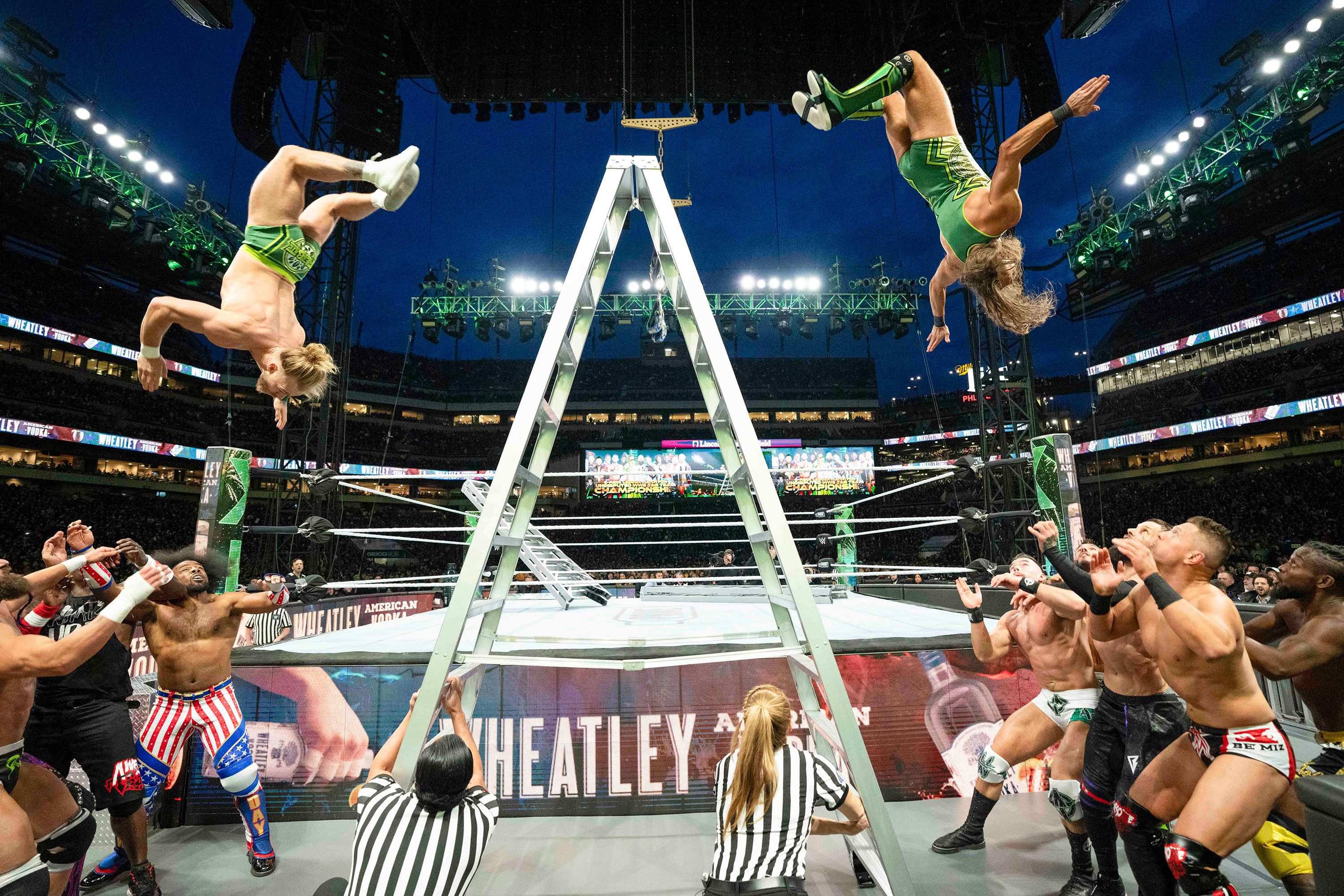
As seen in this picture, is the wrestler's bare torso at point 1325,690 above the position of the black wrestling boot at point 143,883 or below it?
above

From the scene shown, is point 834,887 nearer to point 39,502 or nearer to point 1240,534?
point 1240,534

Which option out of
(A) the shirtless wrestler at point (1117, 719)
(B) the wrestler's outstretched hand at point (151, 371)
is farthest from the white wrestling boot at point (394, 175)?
(A) the shirtless wrestler at point (1117, 719)

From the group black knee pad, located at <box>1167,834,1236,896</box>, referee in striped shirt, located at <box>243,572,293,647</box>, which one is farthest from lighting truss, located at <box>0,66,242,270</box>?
black knee pad, located at <box>1167,834,1236,896</box>

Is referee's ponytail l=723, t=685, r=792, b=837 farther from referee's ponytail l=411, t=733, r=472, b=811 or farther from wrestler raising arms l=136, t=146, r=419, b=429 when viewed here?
wrestler raising arms l=136, t=146, r=419, b=429

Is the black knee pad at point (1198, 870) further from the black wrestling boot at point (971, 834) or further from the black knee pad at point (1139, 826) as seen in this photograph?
the black wrestling boot at point (971, 834)

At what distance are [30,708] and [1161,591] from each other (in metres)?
4.06

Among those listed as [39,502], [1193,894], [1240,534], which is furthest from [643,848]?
[39,502]

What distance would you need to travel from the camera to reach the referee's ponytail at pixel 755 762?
1.84 meters

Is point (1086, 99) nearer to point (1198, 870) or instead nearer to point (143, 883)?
point (1198, 870)

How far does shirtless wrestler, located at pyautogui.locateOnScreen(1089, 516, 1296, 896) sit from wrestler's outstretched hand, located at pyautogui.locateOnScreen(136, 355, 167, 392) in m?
3.25

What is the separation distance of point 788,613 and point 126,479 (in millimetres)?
27165

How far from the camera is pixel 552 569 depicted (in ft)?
21.4

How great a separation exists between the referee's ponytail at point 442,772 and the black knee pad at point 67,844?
1690 millimetres

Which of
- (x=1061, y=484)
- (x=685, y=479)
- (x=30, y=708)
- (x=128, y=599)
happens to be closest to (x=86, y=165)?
(x=30, y=708)
